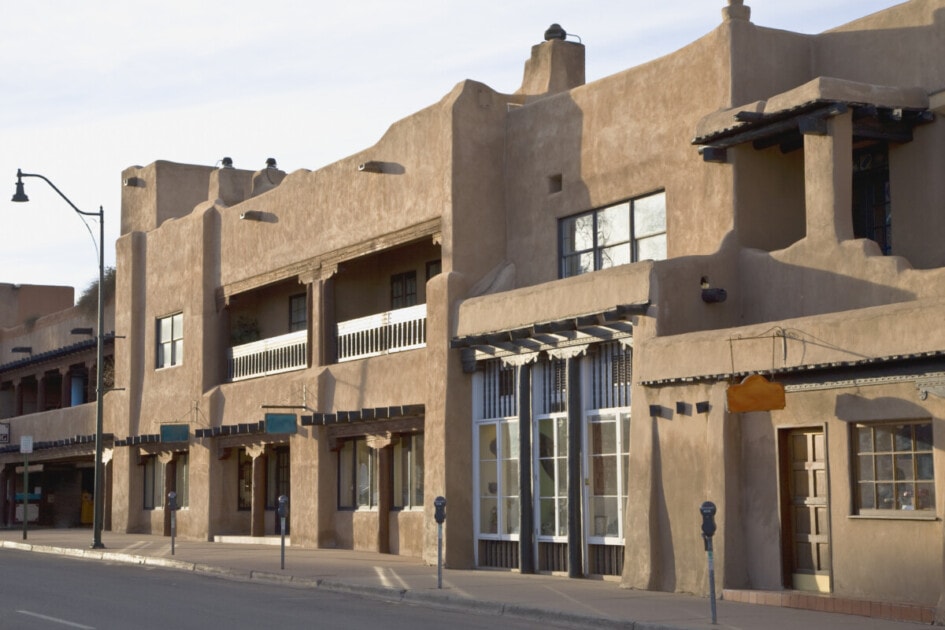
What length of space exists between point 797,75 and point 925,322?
24.2ft

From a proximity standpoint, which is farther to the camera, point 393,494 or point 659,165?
point 393,494

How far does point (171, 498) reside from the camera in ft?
94.6

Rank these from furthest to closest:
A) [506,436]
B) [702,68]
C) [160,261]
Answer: [160,261] → [506,436] → [702,68]

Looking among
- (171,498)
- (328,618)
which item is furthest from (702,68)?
(171,498)

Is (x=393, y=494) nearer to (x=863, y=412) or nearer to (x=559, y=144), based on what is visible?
Answer: (x=559, y=144)

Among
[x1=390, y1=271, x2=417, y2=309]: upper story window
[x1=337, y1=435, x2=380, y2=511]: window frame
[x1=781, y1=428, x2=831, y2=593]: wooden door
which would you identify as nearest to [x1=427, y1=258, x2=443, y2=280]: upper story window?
[x1=390, y1=271, x2=417, y2=309]: upper story window

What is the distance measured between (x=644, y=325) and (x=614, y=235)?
3738mm

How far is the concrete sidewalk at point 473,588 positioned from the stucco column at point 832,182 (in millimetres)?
5335

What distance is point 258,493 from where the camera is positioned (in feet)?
111

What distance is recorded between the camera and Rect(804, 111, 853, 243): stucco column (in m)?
19.7

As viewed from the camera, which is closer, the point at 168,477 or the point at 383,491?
the point at 383,491

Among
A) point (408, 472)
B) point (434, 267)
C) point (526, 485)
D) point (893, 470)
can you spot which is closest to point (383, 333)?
point (434, 267)

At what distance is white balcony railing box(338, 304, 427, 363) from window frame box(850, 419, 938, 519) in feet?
39.2

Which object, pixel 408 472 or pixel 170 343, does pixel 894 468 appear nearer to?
pixel 408 472
